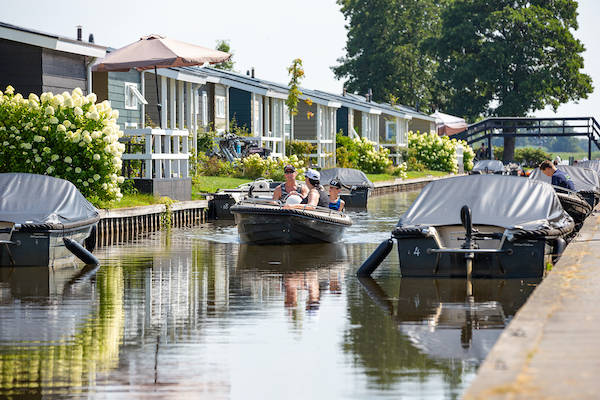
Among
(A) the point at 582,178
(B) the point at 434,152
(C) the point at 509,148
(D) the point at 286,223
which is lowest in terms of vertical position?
(D) the point at 286,223

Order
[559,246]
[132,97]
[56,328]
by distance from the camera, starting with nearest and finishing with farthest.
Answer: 1. [56,328]
2. [559,246]
3. [132,97]

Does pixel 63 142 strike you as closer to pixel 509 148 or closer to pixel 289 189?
pixel 289 189

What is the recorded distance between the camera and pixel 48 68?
89.7ft

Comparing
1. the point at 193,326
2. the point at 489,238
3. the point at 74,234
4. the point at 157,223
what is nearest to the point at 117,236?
the point at 157,223

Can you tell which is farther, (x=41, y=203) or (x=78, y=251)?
(x=78, y=251)

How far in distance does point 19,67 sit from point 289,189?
9117 millimetres

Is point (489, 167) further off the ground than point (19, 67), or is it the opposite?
point (19, 67)

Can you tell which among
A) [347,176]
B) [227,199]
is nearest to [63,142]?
[227,199]

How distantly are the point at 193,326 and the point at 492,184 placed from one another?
21.0 ft

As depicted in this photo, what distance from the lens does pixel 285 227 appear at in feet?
68.2

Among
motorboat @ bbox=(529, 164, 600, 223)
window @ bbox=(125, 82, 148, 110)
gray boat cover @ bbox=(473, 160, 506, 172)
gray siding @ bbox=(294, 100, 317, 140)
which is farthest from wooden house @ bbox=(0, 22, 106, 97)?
gray boat cover @ bbox=(473, 160, 506, 172)

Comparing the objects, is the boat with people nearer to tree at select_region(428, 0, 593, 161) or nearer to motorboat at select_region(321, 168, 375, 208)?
motorboat at select_region(321, 168, 375, 208)

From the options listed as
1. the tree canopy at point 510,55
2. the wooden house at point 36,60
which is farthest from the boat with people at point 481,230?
the tree canopy at point 510,55

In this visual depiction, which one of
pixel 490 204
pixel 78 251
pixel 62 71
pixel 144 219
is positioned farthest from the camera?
pixel 62 71
